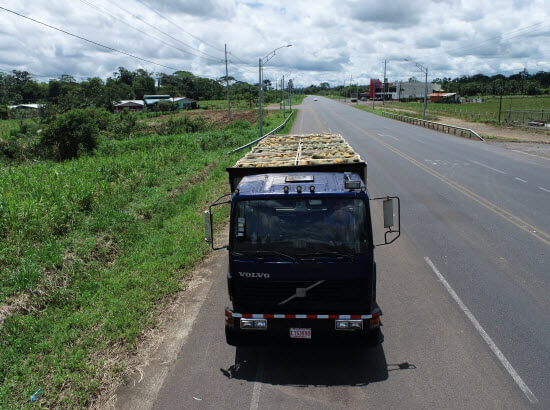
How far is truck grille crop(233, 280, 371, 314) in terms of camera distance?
5.25 metres

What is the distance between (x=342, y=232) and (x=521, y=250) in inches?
265

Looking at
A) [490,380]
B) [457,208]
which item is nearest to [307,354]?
[490,380]

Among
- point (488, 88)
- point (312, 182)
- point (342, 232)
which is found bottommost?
point (342, 232)

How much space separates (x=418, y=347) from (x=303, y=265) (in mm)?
2385

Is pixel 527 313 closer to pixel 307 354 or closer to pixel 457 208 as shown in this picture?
pixel 307 354

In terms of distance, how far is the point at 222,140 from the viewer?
3222 cm

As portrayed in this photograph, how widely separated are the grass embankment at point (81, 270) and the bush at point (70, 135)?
12738 millimetres

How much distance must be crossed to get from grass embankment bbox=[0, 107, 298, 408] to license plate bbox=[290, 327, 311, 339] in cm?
246

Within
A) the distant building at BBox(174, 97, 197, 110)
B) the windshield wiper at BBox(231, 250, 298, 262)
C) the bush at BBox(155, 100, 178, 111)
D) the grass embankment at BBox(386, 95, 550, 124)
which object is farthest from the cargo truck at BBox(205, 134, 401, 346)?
the distant building at BBox(174, 97, 197, 110)

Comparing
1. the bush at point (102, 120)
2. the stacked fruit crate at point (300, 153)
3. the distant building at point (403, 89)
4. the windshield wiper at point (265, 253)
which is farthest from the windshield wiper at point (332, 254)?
the distant building at point (403, 89)

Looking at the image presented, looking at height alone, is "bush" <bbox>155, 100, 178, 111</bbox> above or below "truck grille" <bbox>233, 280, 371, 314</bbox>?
above

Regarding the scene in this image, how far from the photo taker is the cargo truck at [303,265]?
5.19 metres

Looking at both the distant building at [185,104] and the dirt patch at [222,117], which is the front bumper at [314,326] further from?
the distant building at [185,104]

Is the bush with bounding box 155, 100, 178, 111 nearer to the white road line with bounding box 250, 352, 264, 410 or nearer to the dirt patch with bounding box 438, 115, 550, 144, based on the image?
the dirt patch with bounding box 438, 115, 550, 144
